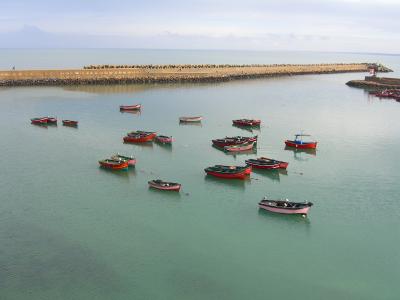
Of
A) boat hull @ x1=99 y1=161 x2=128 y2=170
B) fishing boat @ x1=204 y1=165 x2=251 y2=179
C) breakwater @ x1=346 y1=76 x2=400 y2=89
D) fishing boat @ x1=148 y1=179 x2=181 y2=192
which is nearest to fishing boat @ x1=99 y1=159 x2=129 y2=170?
boat hull @ x1=99 y1=161 x2=128 y2=170

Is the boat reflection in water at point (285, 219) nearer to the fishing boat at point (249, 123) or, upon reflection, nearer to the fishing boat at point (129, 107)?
the fishing boat at point (249, 123)

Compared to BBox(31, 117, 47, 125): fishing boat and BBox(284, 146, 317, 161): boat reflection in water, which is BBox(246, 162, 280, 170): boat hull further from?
BBox(31, 117, 47, 125): fishing boat

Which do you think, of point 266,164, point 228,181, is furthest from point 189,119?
point 228,181

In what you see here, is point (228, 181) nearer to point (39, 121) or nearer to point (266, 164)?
point (266, 164)

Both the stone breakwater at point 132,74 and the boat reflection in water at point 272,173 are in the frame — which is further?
the stone breakwater at point 132,74

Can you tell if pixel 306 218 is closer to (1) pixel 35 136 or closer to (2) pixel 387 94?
(1) pixel 35 136

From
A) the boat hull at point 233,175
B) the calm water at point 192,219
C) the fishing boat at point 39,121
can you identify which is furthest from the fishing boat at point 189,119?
the boat hull at point 233,175
